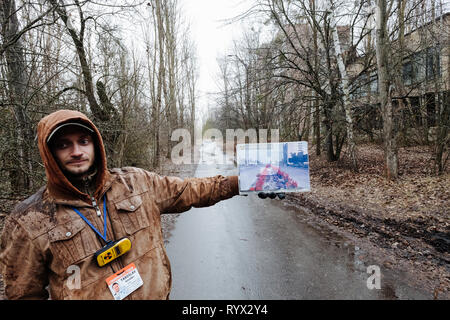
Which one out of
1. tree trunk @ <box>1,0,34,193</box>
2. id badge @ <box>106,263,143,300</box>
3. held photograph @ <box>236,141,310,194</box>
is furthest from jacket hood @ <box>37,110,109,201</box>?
tree trunk @ <box>1,0,34,193</box>

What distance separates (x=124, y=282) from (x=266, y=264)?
3.21 metres

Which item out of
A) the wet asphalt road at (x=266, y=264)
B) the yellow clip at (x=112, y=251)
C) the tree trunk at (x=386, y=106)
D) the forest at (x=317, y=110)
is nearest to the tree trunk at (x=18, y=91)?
the forest at (x=317, y=110)

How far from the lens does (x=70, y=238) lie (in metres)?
1.51

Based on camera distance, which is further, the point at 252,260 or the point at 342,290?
the point at 252,260

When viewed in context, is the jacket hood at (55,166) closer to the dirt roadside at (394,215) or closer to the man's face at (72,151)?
the man's face at (72,151)

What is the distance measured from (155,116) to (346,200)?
1020 centimetres

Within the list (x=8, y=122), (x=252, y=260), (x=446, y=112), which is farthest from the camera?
(x=446, y=112)

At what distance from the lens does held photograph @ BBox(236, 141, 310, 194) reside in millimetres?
2441

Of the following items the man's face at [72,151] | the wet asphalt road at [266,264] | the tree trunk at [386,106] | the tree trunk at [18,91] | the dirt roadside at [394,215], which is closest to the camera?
the man's face at [72,151]

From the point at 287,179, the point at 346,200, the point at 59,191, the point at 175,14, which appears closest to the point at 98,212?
the point at 59,191

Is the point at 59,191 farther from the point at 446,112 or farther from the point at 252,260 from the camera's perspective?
the point at 446,112

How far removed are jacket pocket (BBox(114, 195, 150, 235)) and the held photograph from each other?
3.25 ft

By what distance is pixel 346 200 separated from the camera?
756cm

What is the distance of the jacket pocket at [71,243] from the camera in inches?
58.4
